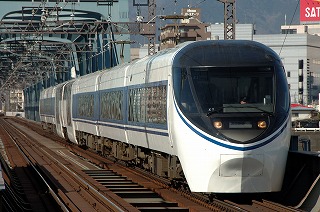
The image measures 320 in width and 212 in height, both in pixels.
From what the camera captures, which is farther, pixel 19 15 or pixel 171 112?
pixel 19 15

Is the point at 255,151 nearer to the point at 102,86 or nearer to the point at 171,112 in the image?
the point at 171,112

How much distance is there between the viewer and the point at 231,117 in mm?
15922

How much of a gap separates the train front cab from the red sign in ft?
Result: 425

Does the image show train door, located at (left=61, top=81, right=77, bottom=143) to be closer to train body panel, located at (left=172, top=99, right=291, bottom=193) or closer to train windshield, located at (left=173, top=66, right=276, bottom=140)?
train windshield, located at (left=173, top=66, right=276, bottom=140)

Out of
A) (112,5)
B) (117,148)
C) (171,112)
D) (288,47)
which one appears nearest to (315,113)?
(112,5)

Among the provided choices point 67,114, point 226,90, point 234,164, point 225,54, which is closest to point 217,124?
point 234,164

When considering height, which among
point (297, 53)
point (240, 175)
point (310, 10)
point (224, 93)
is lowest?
point (240, 175)

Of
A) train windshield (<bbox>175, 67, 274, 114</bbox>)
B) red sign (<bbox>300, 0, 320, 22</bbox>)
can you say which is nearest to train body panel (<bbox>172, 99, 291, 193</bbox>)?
train windshield (<bbox>175, 67, 274, 114</bbox>)

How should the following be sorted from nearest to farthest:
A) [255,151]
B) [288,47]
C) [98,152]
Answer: [255,151] → [98,152] → [288,47]

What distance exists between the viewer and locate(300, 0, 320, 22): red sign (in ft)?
476

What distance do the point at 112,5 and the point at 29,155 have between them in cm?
1923

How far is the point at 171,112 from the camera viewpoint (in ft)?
57.3

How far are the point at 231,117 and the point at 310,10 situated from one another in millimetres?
134413

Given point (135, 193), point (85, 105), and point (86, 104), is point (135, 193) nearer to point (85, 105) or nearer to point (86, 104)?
point (86, 104)
